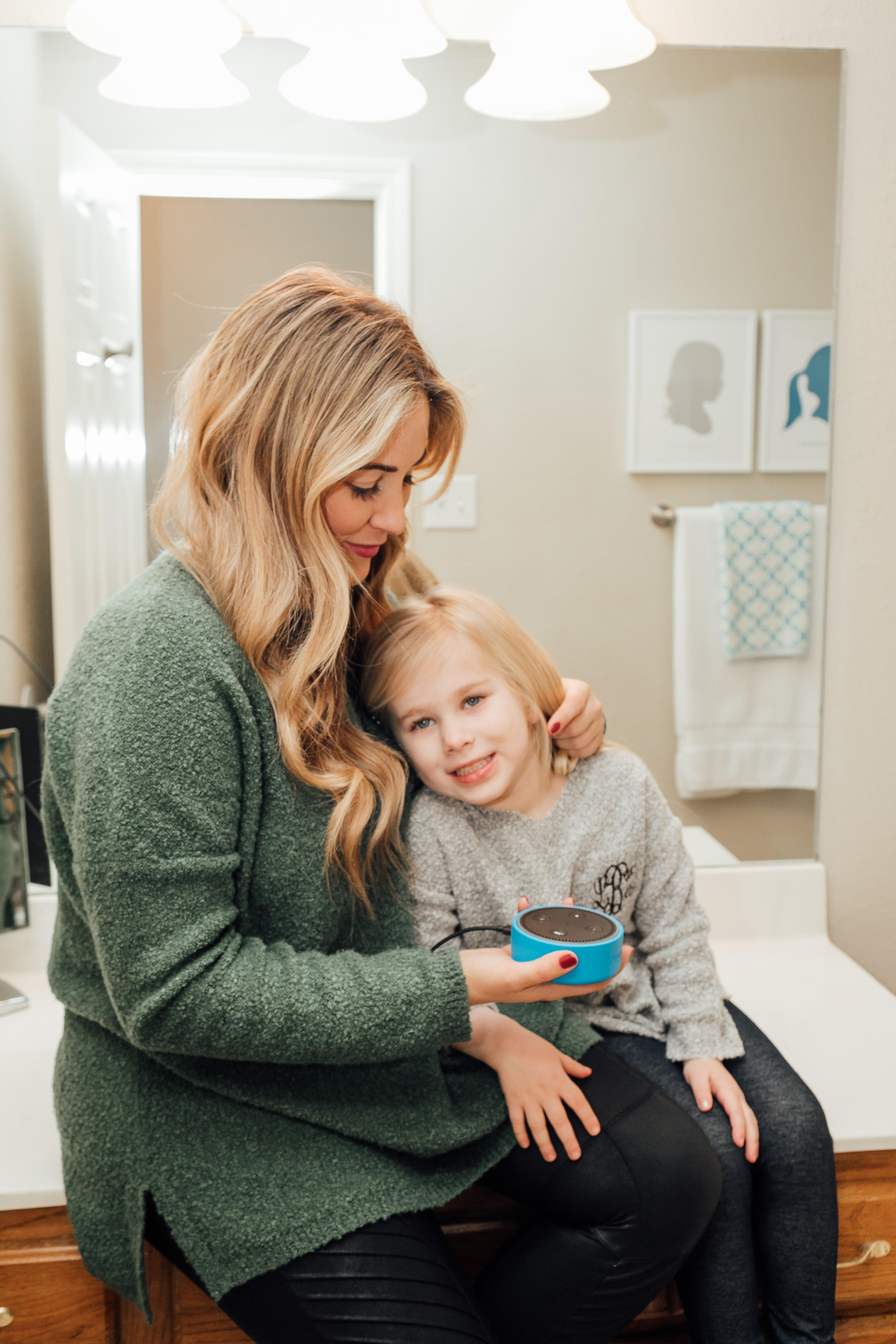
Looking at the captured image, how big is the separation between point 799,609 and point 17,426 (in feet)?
3.91

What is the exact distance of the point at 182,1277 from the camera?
100 cm

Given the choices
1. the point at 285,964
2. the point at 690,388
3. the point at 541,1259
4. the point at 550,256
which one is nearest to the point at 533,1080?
the point at 541,1259

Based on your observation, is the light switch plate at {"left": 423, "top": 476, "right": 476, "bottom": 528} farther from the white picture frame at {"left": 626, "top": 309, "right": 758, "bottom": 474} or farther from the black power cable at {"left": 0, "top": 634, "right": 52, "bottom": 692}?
the black power cable at {"left": 0, "top": 634, "right": 52, "bottom": 692}

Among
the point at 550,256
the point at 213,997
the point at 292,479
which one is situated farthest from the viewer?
the point at 550,256

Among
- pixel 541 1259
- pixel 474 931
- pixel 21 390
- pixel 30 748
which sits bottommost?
pixel 541 1259

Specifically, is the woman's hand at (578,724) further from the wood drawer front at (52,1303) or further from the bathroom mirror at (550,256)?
the wood drawer front at (52,1303)

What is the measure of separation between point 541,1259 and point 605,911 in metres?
0.35

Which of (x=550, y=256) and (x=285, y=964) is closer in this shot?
(x=285, y=964)

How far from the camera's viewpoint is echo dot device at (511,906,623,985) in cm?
82

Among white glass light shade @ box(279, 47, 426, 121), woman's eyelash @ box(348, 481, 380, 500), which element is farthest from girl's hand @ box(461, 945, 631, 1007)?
white glass light shade @ box(279, 47, 426, 121)

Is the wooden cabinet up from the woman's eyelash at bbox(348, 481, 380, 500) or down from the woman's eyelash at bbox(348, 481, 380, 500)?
down

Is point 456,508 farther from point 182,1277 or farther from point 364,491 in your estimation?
point 182,1277

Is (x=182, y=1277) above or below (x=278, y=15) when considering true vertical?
below

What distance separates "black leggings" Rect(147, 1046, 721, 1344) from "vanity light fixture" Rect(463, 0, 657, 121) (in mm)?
1282
